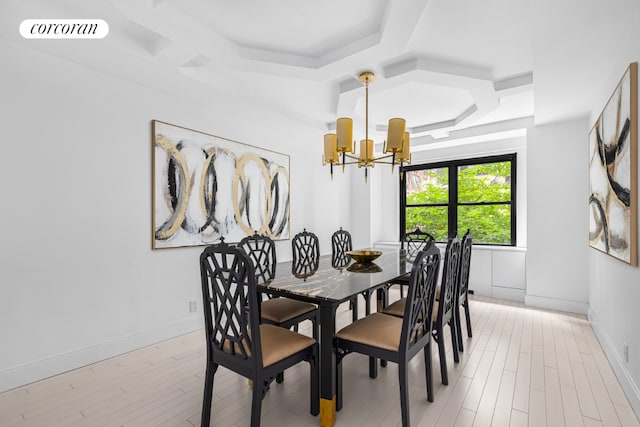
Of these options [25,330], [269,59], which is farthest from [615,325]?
[25,330]

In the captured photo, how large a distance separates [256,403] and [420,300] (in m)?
1.01

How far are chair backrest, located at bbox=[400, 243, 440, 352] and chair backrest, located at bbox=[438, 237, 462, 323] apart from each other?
0.80 ft

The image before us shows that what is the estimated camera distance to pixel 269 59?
8.23ft

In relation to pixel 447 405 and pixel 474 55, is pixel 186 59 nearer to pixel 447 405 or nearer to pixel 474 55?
pixel 474 55

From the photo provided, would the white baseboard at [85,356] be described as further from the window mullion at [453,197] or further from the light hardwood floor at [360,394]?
the window mullion at [453,197]

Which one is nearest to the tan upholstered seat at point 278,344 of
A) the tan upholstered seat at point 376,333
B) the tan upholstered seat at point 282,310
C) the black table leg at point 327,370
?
the black table leg at point 327,370

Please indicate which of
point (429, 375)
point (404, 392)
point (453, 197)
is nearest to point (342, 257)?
point (429, 375)

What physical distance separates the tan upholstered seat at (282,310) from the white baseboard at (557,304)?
10.5 ft

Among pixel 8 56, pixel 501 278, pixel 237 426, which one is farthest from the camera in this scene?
pixel 501 278

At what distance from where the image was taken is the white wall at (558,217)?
374 cm

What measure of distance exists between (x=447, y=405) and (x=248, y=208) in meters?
2.77

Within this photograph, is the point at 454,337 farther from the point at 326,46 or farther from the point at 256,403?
the point at 326,46

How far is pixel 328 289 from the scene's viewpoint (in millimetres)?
1887

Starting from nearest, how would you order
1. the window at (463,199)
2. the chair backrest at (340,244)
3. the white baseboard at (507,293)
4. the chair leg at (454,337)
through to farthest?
the chair leg at (454,337)
the chair backrest at (340,244)
the white baseboard at (507,293)
the window at (463,199)
